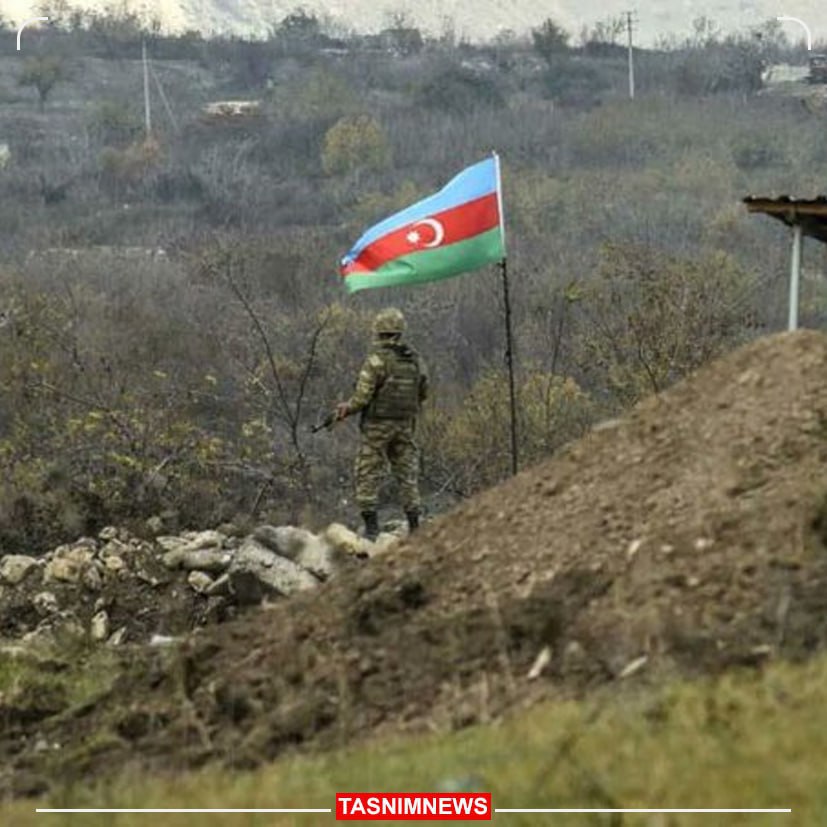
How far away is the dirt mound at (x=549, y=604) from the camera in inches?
283

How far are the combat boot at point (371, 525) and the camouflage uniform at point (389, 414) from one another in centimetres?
3

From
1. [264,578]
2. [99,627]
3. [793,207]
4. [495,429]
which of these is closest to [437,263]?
[264,578]

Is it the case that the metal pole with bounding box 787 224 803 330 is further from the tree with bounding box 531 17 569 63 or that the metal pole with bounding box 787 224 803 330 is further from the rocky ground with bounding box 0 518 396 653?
the tree with bounding box 531 17 569 63

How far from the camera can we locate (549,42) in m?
75.8

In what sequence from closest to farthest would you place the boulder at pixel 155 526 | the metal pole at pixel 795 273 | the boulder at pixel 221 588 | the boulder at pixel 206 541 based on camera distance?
1. the boulder at pixel 221 588
2. the boulder at pixel 206 541
3. the metal pole at pixel 795 273
4. the boulder at pixel 155 526

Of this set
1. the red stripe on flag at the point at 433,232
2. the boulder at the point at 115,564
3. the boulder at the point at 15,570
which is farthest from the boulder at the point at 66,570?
the red stripe on flag at the point at 433,232

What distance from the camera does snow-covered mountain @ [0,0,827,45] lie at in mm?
144750

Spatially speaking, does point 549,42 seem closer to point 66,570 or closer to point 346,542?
point 346,542

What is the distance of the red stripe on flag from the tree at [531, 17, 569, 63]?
205 ft

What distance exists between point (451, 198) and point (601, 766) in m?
7.67

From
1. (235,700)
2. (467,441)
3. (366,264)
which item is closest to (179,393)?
(467,441)

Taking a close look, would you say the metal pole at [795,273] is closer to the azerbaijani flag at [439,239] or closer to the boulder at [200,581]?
the azerbaijani flag at [439,239]

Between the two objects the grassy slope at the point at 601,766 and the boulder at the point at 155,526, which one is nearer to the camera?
the grassy slope at the point at 601,766

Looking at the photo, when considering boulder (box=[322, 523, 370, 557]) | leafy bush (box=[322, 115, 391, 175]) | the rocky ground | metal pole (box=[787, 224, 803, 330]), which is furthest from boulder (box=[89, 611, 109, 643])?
leafy bush (box=[322, 115, 391, 175])
